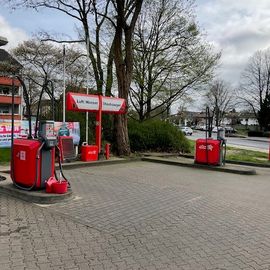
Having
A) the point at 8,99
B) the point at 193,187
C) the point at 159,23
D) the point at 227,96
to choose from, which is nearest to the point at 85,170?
the point at 193,187

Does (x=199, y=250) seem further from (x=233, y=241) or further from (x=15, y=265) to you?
(x=15, y=265)

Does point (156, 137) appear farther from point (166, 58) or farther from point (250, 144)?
point (250, 144)

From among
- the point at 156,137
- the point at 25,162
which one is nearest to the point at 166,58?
the point at 156,137

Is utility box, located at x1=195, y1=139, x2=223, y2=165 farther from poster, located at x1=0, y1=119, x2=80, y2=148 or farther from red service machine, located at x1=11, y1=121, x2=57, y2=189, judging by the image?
red service machine, located at x1=11, y1=121, x2=57, y2=189

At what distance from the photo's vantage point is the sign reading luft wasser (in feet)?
43.0

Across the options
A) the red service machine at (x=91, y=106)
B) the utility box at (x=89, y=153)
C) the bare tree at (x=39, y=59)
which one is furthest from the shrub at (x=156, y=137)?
the bare tree at (x=39, y=59)

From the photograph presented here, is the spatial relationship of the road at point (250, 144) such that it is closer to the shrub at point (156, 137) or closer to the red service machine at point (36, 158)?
the shrub at point (156, 137)

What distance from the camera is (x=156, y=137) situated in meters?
18.8

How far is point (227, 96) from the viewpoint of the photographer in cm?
8250

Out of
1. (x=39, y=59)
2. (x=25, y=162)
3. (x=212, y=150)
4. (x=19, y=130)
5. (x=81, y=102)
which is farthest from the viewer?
(x=39, y=59)

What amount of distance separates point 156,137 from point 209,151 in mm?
5049

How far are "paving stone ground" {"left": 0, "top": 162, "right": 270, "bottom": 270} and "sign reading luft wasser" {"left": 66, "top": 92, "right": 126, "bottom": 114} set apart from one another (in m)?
4.24

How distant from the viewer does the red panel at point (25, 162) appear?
748 centimetres

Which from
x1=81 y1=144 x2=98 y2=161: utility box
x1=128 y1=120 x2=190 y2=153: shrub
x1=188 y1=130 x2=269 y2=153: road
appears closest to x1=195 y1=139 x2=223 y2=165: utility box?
Answer: x1=81 y1=144 x2=98 y2=161: utility box
